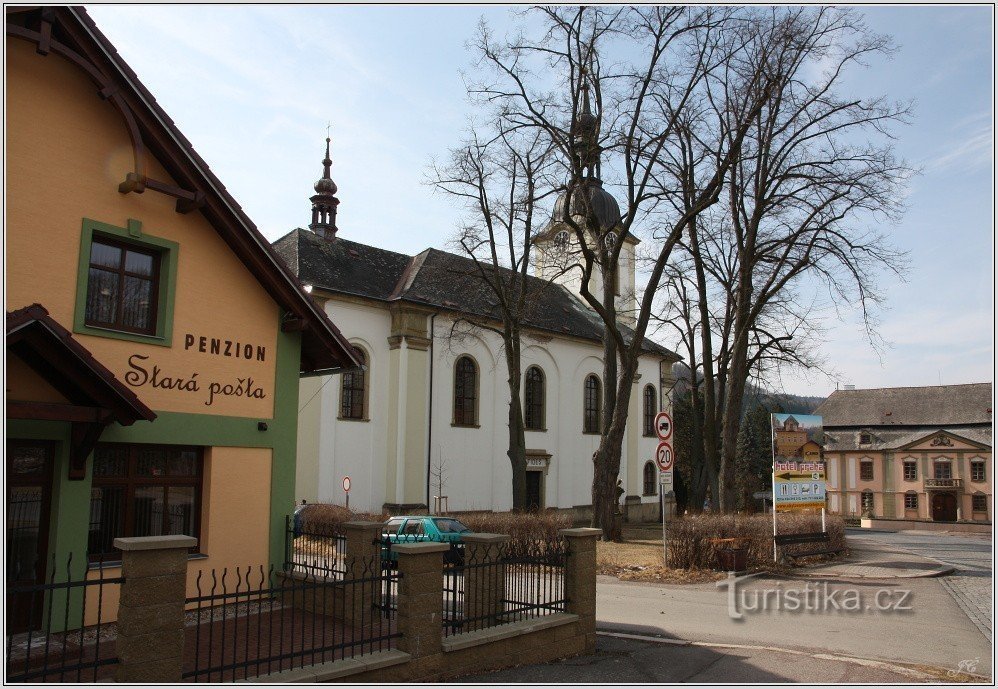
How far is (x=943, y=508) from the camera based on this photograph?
68.1m

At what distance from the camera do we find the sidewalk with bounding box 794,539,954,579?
59.2 ft

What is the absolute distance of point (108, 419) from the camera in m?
9.50

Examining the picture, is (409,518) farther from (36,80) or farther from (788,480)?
(36,80)

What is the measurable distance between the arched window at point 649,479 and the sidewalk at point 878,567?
21.6 metres

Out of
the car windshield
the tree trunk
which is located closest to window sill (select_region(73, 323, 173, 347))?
the car windshield

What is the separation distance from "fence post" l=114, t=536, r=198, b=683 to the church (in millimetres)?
17951

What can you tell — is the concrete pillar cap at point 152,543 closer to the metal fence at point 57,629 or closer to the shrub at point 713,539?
the metal fence at point 57,629

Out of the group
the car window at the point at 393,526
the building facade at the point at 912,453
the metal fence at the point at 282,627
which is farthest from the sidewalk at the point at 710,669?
the building facade at the point at 912,453

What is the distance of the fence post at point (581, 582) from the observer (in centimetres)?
1020

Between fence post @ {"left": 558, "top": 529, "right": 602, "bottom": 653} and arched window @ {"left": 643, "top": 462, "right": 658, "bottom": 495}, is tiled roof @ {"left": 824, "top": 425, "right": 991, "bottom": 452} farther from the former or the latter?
fence post @ {"left": 558, "top": 529, "right": 602, "bottom": 653}

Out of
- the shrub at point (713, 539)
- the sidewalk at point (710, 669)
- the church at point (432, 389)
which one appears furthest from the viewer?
the church at point (432, 389)

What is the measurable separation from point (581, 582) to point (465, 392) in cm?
2459

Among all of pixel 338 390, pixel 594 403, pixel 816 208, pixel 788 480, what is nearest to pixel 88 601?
pixel 788 480

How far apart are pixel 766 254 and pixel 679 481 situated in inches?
1220
